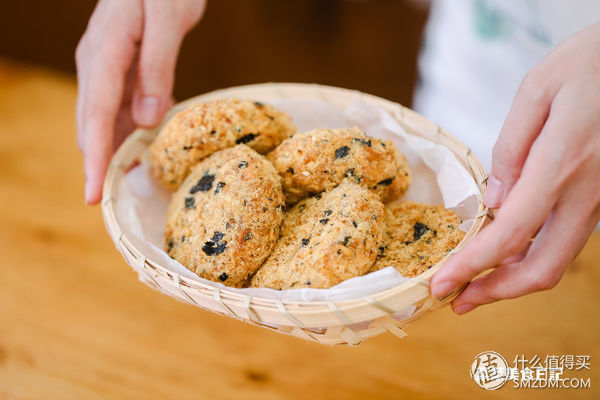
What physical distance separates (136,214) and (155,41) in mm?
433

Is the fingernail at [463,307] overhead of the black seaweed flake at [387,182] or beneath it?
beneath

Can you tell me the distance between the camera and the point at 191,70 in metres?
3.27

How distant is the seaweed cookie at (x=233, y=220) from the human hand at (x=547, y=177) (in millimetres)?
351

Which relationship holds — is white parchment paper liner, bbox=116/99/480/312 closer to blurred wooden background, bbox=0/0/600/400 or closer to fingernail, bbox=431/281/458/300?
fingernail, bbox=431/281/458/300

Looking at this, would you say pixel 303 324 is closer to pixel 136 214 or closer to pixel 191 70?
pixel 136 214

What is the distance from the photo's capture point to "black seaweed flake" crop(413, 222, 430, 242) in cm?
101

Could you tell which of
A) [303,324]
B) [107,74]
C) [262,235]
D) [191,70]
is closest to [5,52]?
[191,70]

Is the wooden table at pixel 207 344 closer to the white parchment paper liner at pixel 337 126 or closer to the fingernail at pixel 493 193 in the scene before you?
the white parchment paper liner at pixel 337 126

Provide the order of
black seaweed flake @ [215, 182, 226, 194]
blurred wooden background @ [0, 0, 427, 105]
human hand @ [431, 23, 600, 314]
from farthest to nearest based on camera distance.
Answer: blurred wooden background @ [0, 0, 427, 105]
black seaweed flake @ [215, 182, 226, 194]
human hand @ [431, 23, 600, 314]

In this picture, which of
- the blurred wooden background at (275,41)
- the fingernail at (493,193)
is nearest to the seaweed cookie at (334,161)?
the fingernail at (493,193)

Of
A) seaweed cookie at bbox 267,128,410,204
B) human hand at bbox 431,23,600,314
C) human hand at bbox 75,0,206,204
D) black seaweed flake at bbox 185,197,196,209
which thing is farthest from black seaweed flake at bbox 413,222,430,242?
human hand at bbox 75,0,206,204

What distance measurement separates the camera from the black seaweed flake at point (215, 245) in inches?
37.6

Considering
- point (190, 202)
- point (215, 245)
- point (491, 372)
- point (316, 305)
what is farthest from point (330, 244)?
point (491, 372)

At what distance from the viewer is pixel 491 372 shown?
105 cm
